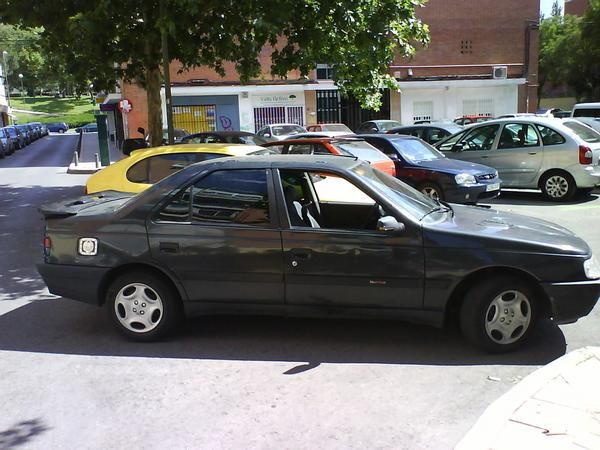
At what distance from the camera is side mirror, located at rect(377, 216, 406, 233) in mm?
4457

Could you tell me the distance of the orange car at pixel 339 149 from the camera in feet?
34.9

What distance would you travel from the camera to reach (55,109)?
123 m

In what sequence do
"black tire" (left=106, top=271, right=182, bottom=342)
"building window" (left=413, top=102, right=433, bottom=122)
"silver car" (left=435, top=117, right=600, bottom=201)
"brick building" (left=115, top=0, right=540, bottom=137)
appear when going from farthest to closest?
"building window" (left=413, top=102, right=433, bottom=122), "brick building" (left=115, top=0, right=540, bottom=137), "silver car" (left=435, top=117, right=600, bottom=201), "black tire" (left=106, top=271, right=182, bottom=342)

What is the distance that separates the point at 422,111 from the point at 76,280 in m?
34.7

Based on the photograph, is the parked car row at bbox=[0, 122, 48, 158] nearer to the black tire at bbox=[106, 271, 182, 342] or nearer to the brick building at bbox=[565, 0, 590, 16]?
the black tire at bbox=[106, 271, 182, 342]

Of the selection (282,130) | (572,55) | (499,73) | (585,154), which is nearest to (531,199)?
(585,154)

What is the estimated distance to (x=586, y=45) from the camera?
44562 mm

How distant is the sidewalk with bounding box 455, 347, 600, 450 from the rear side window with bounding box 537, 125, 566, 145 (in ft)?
27.6

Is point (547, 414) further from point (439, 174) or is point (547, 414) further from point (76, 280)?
point (439, 174)

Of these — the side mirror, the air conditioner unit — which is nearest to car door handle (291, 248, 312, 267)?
the side mirror

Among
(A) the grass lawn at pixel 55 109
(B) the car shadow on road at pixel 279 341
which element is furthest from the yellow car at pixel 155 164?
(A) the grass lawn at pixel 55 109

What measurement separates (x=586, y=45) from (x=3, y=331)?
48.2 m

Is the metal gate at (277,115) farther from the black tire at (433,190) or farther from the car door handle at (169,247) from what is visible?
the car door handle at (169,247)

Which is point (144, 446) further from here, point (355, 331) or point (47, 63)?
point (47, 63)
